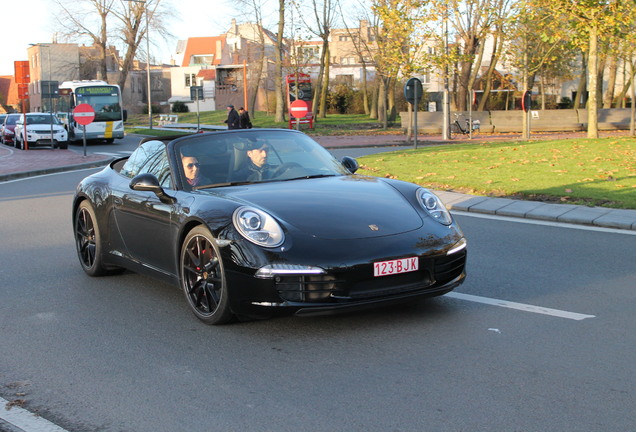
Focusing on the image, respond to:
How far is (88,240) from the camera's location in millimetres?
7574

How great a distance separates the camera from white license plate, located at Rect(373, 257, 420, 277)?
5168 millimetres

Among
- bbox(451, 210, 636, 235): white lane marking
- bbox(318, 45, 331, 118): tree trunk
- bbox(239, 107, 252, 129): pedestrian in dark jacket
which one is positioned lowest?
bbox(451, 210, 636, 235): white lane marking

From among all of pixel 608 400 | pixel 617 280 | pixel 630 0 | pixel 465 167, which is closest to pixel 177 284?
pixel 608 400

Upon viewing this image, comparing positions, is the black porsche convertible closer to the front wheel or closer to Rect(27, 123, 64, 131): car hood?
the front wheel

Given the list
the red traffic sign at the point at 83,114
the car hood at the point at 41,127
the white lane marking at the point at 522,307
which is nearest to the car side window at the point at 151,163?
the white lane marking at the point at 522,307

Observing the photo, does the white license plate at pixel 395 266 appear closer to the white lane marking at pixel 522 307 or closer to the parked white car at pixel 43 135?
the white lane marking at pixel 522 307

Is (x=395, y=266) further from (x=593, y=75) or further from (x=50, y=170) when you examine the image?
(x=593, y=75)

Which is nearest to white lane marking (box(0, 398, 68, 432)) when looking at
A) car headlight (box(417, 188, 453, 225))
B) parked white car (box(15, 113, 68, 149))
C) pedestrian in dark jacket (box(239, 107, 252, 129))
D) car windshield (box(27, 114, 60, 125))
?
car headlight (box(417, 188, 453, 225))

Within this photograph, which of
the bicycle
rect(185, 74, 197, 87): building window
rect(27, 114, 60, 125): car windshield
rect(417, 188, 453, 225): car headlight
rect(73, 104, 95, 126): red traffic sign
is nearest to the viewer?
rect(417, 188, 453, 225): car headlight

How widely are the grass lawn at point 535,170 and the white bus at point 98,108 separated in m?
20.1

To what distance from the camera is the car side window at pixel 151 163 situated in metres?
6.49

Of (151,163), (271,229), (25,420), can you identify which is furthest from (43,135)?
(25,420)

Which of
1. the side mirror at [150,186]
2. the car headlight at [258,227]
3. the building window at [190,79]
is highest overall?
the building window at [190,79]

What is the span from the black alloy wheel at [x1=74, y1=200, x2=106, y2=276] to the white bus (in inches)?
1231
